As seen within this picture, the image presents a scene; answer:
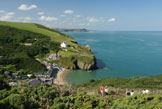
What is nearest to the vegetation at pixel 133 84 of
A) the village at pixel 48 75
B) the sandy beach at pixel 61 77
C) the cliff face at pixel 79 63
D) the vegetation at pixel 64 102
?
the vegetation at pixel 64 102

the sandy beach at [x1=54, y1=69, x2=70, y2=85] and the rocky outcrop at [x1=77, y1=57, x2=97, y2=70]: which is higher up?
the rocky outcrop at [x1=77, y1=57, x2=97, y2=70]

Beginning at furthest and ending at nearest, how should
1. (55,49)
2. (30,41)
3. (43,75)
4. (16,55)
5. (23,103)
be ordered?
(30,41)
(55,49)
(16,55)
(43,75)
(23,103)

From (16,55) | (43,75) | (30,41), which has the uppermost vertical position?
(30,41)

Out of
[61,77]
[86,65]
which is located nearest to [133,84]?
[61,77]

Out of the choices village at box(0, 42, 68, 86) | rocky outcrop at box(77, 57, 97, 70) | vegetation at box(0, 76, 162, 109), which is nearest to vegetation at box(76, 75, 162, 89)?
vegetation at box(0, 76, 162, 109)

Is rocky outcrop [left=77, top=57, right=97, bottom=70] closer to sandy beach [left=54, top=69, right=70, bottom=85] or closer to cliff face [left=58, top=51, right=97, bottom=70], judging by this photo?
cliff face [left=58, top=51, right=97, bottom=70]

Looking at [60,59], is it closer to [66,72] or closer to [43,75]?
[66,72]

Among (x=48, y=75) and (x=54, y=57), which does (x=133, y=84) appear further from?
(x=54, y=57)

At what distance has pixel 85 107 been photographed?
7703 mm

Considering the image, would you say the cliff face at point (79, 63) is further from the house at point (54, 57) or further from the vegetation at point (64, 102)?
the vegetation at point (64, 102)

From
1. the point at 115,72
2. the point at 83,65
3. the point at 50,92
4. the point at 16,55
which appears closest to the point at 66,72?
the point at 83,65

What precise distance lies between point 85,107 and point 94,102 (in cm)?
136

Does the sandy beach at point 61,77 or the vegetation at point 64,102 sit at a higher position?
the vegetation at point 64,102

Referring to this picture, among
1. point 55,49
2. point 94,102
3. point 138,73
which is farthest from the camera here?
point 55,49
